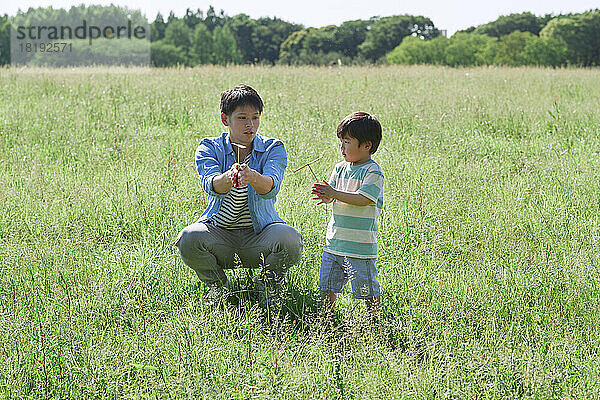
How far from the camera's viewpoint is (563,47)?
42.4 metres

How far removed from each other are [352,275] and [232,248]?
2.65ft

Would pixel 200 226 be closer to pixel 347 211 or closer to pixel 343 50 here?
pixel 347 211

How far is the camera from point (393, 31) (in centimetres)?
6700

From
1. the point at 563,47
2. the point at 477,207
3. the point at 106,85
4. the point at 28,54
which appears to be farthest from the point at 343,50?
the point at 477,207

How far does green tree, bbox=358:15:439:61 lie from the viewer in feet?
203

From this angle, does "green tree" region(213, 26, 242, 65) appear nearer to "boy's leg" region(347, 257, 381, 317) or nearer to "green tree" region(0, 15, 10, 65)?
"green tree" region(0, 15, 10, 65)

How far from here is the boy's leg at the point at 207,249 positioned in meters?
3.38

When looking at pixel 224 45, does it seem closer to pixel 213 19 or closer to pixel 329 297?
pixel 213 19

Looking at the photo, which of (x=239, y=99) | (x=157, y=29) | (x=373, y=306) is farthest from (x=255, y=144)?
(x=157, y=29)

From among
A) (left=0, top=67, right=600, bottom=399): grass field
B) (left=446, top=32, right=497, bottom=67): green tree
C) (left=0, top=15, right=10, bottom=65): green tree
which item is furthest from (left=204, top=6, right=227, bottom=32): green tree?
(left=0, top=67, right=600, bottom=399): grass field

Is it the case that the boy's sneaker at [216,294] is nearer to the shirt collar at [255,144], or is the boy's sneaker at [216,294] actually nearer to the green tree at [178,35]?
the shirt collar at [255,144]

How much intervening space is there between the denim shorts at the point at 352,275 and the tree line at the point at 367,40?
36.6 metres

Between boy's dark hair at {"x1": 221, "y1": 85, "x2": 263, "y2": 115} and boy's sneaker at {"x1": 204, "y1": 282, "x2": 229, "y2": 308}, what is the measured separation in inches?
41.8

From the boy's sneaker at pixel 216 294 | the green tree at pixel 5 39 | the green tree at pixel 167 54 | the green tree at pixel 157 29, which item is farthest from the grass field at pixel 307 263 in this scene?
the green tree at pixel 157 29
